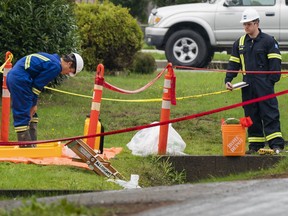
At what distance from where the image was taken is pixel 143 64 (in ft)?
73.0

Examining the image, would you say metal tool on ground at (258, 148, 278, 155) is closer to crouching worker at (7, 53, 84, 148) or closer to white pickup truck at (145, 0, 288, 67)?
crouching worker at (7, 53, 84, 148)

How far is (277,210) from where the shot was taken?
7.15 metres

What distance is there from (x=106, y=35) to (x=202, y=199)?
14198mm

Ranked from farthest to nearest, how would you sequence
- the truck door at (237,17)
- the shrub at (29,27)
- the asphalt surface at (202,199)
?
1. the truck door at (237,17)
2. the shrub at (29,27)
3. the asphalt surface at (202,199)

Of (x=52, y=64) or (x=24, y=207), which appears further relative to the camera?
(x=52, y=64)

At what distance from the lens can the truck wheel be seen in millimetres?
22188

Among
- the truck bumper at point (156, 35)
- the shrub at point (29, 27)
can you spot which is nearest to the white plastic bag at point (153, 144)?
the shrub at point (29, 27)

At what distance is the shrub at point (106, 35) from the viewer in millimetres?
21469

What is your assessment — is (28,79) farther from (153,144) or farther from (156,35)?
(156,35)

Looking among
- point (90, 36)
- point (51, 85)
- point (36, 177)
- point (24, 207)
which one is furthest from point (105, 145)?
point (90, 36)

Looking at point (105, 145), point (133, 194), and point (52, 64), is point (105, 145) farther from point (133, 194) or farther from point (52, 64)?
point (133, 194)

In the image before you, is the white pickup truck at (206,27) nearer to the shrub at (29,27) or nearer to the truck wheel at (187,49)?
the truck wheel at (187,49)

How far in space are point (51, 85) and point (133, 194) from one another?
9178 mm

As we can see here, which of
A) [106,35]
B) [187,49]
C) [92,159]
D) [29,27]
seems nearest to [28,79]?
[92,159]
